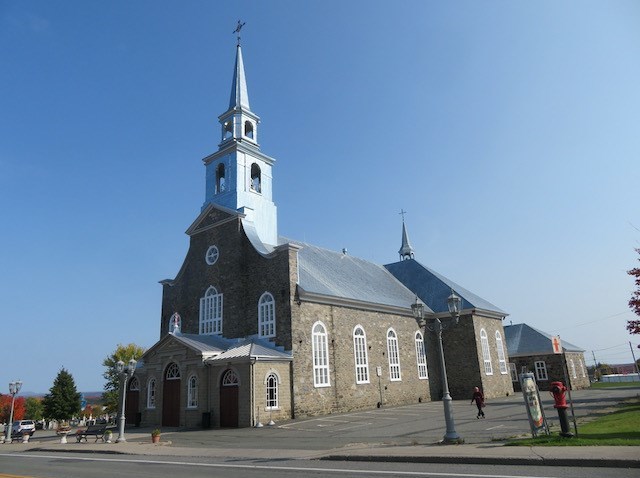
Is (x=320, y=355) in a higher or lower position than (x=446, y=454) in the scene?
higher

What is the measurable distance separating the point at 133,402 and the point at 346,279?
16013 millimetres

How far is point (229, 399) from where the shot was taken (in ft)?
78.2

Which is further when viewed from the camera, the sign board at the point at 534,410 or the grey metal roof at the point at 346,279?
the grey metal roof at the point at 346,279

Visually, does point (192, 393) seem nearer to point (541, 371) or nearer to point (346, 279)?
point (346, 279)

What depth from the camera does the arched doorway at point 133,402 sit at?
94.7 ft

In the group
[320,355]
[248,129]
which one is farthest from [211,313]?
[248,129]

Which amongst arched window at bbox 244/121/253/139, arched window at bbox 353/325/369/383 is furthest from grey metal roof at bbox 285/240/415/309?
arched window at bbox 244/121/253/139

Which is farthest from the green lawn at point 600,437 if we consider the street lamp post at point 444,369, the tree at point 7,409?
the tree at point 7,409

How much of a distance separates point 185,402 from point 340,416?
8.40 metres

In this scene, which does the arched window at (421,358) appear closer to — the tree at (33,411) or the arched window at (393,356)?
the arched window at (393,356)

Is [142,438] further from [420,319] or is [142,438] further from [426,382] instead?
[426,382]

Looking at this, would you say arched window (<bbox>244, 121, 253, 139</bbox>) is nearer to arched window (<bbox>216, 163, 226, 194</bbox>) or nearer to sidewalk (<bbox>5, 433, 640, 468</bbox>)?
arched window (<bbox>216, 163, 226, 194</bbox>)

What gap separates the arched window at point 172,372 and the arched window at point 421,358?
1771 centimetres

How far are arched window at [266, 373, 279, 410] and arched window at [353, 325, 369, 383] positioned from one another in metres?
6.75
